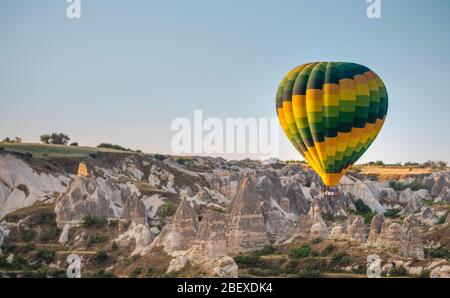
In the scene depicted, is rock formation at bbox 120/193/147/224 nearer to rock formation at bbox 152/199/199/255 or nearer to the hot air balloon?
rock formation at bbox 152/199/199/255

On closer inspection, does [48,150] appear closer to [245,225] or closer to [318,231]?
[245,225]

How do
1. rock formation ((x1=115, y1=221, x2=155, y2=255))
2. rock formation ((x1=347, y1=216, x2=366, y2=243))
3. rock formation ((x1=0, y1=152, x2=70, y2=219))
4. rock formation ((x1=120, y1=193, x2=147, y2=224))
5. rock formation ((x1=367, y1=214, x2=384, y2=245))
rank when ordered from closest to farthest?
1. rock formation ((x1=115, y1=221, x2=155, y2=255))
2. rock formation ((x1=367, y1=214, x2=384, y2=245))
3. rock formation ((x1=347, y1=216, x2=366, y2=243))
4. rock formation ((x1=120, y1=193, x2=147, y2=224))
5. rock formation ((x1=0, y1=152, x2=70, y2=219))

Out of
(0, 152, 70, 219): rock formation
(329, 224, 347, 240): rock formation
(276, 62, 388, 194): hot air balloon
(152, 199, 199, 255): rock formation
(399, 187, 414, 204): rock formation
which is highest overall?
(276, 62, 388, 194): hot air balloon

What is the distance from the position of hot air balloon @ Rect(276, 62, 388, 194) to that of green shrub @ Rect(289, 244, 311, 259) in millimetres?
4230

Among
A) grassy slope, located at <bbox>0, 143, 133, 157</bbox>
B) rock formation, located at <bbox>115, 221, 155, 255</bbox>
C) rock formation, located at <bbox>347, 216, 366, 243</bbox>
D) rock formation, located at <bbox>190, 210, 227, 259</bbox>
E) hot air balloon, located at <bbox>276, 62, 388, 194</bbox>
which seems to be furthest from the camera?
grassy slope, located at <bbox>0, 143, 133, 157</bbox>

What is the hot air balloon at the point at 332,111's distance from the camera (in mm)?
48938

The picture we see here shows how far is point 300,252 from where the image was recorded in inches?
2050

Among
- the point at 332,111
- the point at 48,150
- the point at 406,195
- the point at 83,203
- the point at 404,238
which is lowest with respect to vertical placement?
the point at 406,195

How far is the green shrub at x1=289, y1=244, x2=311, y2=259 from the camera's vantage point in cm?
5134

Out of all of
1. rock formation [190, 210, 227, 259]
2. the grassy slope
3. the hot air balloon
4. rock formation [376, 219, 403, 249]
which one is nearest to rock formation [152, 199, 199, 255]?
rock formation [190, 210, 227, 259]

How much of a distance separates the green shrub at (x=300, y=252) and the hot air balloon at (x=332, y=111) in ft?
13.9

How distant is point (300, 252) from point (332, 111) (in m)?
9.21

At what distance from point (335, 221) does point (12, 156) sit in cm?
2715

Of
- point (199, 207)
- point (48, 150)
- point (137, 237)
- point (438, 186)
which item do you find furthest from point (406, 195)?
point (137, 237)
